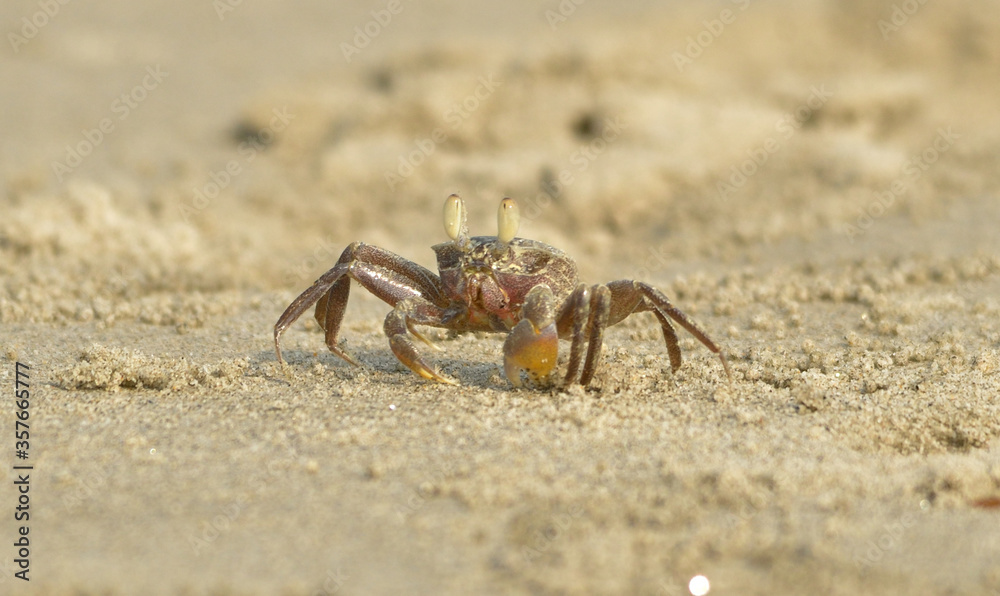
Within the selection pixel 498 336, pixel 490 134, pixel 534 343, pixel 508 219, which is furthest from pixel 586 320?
pixel 490 134

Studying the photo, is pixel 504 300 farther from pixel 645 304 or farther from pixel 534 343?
pixel 645 304

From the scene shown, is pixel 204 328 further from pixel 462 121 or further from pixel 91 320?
pixel 462 121

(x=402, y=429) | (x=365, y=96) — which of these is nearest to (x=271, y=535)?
(x=402, y=429)

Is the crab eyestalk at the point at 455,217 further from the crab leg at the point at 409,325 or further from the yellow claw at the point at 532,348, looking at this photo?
the yellow claw at the point at 532,348

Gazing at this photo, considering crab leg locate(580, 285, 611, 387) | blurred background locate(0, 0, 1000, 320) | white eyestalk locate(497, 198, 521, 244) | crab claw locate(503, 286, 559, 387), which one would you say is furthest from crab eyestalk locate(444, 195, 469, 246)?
blurred background locate(0, 0, 1000, 320)

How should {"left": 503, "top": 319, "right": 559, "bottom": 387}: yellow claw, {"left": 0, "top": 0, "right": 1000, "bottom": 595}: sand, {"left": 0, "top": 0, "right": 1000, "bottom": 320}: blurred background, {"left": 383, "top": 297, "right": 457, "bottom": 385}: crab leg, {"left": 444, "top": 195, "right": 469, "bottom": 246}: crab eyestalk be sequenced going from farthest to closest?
1. {"left": 0, "top": 0, "right": 1000, "bottom": 320}: blurred background
2. {"left": 444, "top": 195, "right": 469, "bottom": 246}: crab eyestalk
3. {"left": 383, "top": 297, "right": 457, "bottom": 385}: crab leg
4. {"left": 503, "top": 319, "right": 559, "bottom": 387}: yellow claw
5. {"left": 0, "top": 0, "right": 1000, "bottom": 595}: sand

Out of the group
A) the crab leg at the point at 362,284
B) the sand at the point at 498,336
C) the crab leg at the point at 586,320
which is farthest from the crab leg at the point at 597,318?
the crab leg at the point at 362,284

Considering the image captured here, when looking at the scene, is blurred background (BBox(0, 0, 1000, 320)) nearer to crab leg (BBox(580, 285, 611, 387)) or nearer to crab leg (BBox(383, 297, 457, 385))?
crab leg (BBox(383, 297, 457, 385))
